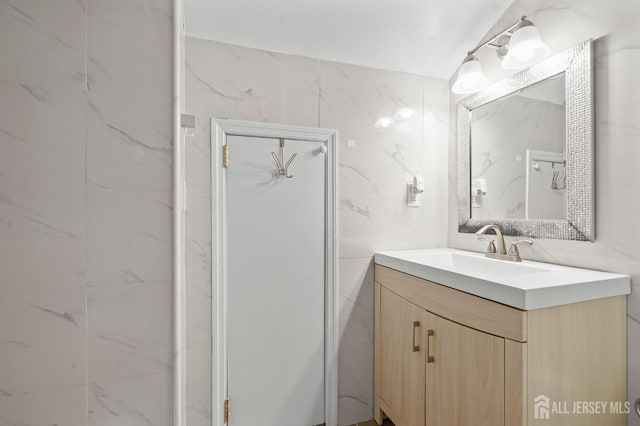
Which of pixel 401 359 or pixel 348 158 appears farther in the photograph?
pixel 348 158

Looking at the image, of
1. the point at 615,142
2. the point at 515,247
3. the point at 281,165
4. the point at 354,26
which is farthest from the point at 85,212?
the point at 615,142

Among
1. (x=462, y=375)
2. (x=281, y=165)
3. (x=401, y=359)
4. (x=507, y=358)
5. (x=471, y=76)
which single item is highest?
(x=471, y=76)

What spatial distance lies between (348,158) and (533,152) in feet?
3.25

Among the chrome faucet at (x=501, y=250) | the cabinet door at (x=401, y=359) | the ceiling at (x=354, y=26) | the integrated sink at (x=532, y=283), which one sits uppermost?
the ceiling at (x=354, y=26)

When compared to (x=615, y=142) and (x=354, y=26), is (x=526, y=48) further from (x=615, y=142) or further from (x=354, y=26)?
A: (x=354, y=26)

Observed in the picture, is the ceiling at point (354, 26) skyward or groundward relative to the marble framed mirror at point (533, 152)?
skyward

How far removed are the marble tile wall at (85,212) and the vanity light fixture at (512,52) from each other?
153 centimetres

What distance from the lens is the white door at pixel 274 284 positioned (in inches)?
69.6

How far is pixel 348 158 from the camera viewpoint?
1.99m

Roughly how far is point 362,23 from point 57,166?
1.57 metres

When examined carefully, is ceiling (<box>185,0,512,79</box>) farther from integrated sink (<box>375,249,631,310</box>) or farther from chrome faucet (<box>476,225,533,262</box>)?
integrated sink (<box>375,249,631,310</box>)

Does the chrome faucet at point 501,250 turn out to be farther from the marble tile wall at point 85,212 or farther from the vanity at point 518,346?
the marble tile wall at point 85,212

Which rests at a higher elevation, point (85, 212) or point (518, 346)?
point (85, 212)

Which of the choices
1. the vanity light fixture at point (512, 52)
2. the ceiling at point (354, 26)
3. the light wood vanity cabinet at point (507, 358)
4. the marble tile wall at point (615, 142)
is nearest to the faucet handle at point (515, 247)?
the marble tile wall at point (615, 142)
